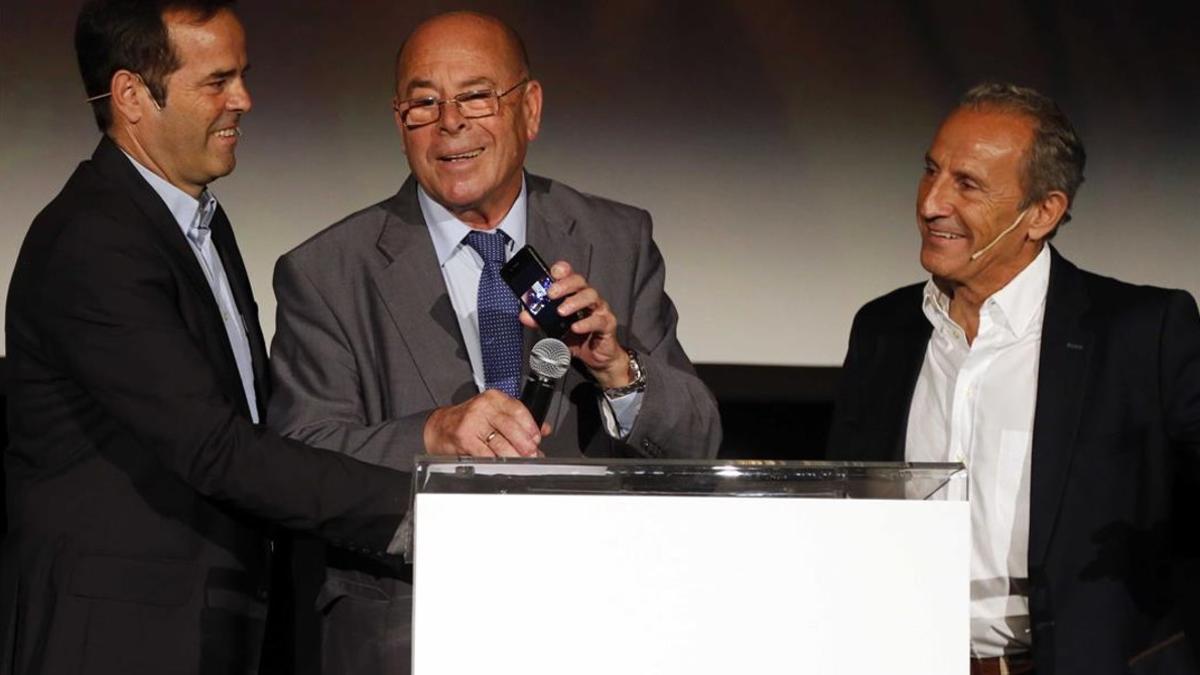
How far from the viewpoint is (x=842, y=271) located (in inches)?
168

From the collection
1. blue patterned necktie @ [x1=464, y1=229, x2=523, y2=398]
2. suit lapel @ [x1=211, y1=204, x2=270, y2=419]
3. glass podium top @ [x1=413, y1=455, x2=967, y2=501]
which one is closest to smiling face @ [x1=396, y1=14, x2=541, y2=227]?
blue patterned necktie @ [x1=464, y1=229, x2=523, y2=398]

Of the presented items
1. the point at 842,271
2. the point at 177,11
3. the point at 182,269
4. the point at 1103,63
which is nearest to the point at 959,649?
the point at 182,269

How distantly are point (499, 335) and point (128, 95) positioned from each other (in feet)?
2.30

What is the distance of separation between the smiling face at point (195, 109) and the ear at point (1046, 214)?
4.32ft

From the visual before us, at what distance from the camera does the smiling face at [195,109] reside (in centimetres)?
264

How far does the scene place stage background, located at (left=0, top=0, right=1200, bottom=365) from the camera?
13.5ft

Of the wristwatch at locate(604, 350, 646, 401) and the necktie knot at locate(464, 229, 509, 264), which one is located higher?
the necktie knot at locate(464, 229, 509, 264)

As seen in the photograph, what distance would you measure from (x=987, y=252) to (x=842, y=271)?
5.10 ft

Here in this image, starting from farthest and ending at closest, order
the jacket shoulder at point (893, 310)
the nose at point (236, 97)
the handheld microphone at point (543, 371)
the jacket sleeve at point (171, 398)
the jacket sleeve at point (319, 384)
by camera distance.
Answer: the jacket shoulder at point (893, 310)
the nose at point (236, 97)
the jacket sleeve at point (319, 384)
the jacket sleeve at point (171, 398)
the handheld microphone at point (543, 371)

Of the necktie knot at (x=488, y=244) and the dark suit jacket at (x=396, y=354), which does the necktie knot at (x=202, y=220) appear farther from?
the necktie knot at (x=488, y=244)

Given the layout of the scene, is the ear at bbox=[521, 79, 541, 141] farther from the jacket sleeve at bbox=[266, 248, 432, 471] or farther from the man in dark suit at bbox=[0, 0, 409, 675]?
the man in dark suit at bbox=[0, 0, 409, 675]

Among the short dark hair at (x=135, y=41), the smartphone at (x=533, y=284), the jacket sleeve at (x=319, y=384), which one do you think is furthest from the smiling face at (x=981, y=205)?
the short dark hair at (x=135, y=41)

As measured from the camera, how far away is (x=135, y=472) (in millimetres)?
2434

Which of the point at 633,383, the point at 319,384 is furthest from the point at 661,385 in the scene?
the point at 319,384
